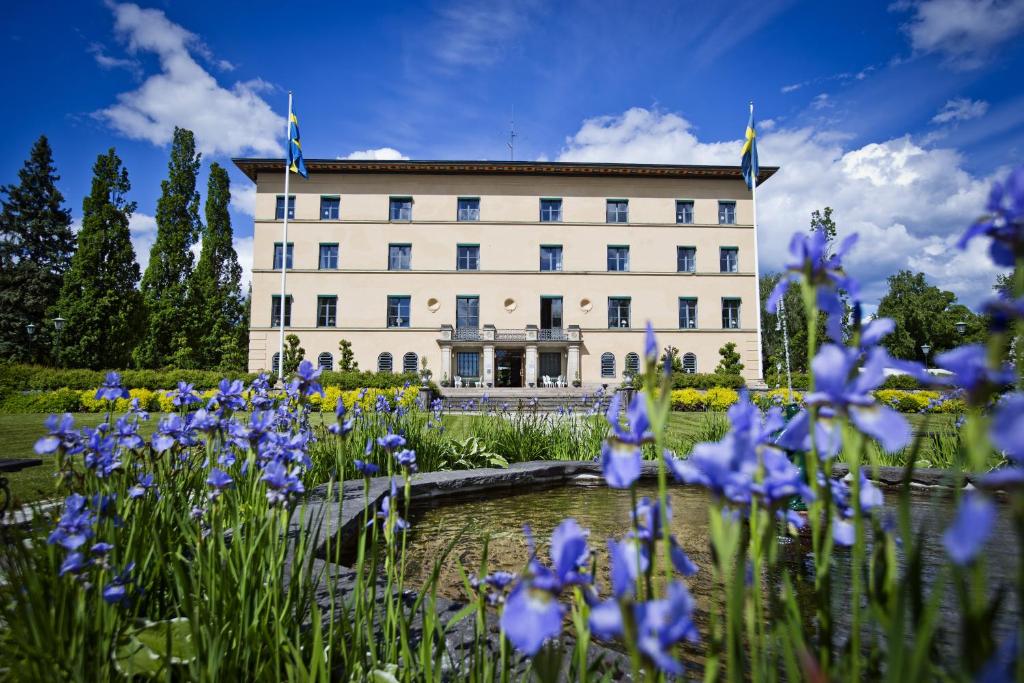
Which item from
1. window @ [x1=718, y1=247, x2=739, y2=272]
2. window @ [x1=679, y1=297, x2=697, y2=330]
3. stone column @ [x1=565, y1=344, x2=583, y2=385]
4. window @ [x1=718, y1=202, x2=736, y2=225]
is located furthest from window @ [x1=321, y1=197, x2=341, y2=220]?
window @ [x1=718, y1=247, x2=739, y2=272]

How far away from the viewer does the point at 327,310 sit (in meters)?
28.1

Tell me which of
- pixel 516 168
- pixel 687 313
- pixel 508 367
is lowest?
pixel 508 367

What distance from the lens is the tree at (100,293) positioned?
24344mm

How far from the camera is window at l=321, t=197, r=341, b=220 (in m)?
28.7

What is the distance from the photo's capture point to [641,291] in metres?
29.1

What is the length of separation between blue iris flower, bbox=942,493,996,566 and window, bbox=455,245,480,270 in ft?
95.3

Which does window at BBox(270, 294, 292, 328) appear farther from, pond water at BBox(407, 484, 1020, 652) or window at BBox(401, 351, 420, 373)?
pond water at BBox(407, 484, 1020, 652)

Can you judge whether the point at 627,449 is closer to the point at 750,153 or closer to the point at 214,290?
the point at 750,153

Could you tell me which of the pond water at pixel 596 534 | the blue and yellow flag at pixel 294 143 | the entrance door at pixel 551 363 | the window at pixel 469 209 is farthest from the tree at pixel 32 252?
the pond water at pixel 596 534

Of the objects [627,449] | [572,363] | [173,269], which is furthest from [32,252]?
[627,449]

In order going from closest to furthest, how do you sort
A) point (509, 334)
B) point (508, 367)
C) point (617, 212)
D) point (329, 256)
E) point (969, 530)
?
point (969, 530) < point (509, 334) < point (329, 256) < point (617, 212) < point (508, 367)

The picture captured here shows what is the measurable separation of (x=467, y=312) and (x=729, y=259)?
1484cm

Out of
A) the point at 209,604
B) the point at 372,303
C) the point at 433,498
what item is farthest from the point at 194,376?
the point at 209,604

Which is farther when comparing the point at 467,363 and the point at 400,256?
the point at 400,256
